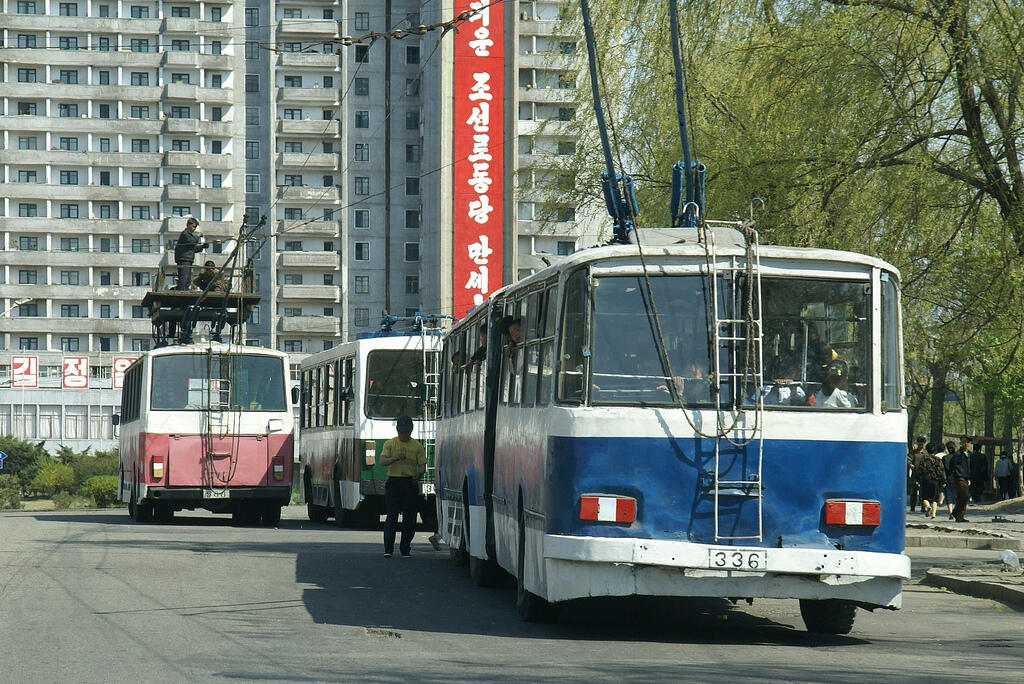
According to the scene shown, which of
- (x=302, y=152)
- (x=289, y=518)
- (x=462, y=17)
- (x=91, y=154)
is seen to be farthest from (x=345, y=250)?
(x=462, y=17)

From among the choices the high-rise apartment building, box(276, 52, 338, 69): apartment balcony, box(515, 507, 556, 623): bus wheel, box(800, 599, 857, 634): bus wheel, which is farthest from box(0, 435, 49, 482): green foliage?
box(800, 599, 857, 634): bus wheel

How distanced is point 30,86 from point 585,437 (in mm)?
105236

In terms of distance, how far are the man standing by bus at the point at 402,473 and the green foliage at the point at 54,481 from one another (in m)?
56.6

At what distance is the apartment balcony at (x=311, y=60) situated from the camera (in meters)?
108

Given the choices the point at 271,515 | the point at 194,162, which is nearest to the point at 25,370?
the point at 194,162

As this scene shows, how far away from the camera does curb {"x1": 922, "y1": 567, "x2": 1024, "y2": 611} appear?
16109mm

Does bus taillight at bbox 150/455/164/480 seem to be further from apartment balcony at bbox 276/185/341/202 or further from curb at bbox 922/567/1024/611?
apartment balcony at bbox 276/185/341/202

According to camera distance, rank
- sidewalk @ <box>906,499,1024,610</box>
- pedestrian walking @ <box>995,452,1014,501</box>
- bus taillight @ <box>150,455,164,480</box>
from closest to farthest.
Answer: sidewalk @ <box>906,499,1024,610</box>
bus taillight @ <box>150,455,164,480</box>
pedestrian walking @ <box>995,452,1014,501</box>

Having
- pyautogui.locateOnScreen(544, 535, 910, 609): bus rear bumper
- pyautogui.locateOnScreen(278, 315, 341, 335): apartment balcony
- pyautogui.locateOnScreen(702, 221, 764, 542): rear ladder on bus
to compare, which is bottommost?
pyautogui.locateOnScreen(544, 535, 910, 609): bus rear bumper

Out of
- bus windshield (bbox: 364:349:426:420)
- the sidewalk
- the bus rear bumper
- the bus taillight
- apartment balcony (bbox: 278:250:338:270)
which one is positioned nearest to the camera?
the bus rear bumper

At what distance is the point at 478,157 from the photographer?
225 feet

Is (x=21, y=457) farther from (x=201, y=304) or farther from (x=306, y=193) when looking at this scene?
(x=201, y=304)

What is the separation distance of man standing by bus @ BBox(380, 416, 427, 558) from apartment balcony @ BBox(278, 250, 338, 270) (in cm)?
8877

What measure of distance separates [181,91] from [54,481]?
1629 inches
